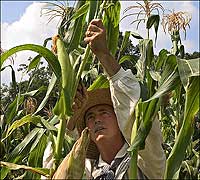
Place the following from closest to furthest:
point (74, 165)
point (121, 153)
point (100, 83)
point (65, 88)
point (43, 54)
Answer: point (74, 165) → point (65, 88) → point (43, 54) → point (121, 153) → point (100, 83)

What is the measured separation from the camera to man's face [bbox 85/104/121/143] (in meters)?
1.78

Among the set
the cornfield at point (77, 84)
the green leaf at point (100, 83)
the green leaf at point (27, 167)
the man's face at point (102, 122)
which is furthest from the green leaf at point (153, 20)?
the green leaf at point (27, 167)

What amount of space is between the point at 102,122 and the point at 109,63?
301 mm

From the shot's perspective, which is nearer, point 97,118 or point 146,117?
point 146,117

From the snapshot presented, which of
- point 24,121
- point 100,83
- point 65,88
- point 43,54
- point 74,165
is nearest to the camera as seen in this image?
point 74,165

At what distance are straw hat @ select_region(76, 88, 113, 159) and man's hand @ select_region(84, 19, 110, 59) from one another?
1.30ft

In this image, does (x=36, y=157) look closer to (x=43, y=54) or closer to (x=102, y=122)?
(x=102, y=122)

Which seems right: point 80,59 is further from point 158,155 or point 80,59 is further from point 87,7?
point 158,155

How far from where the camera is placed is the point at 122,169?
1.75 meters

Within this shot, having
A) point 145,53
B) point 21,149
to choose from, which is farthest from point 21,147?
point 145,53

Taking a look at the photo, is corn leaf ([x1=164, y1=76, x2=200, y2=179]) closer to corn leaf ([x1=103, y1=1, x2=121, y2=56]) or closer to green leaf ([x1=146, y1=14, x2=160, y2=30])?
corn leaf ([x1=103, y1=1, x2=121, y2=56])

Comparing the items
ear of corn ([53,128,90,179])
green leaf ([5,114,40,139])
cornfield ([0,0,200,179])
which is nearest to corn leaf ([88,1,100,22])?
cornfield ([0,0,200,179])

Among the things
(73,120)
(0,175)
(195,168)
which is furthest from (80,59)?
(195,168)

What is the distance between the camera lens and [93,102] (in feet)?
6.26
